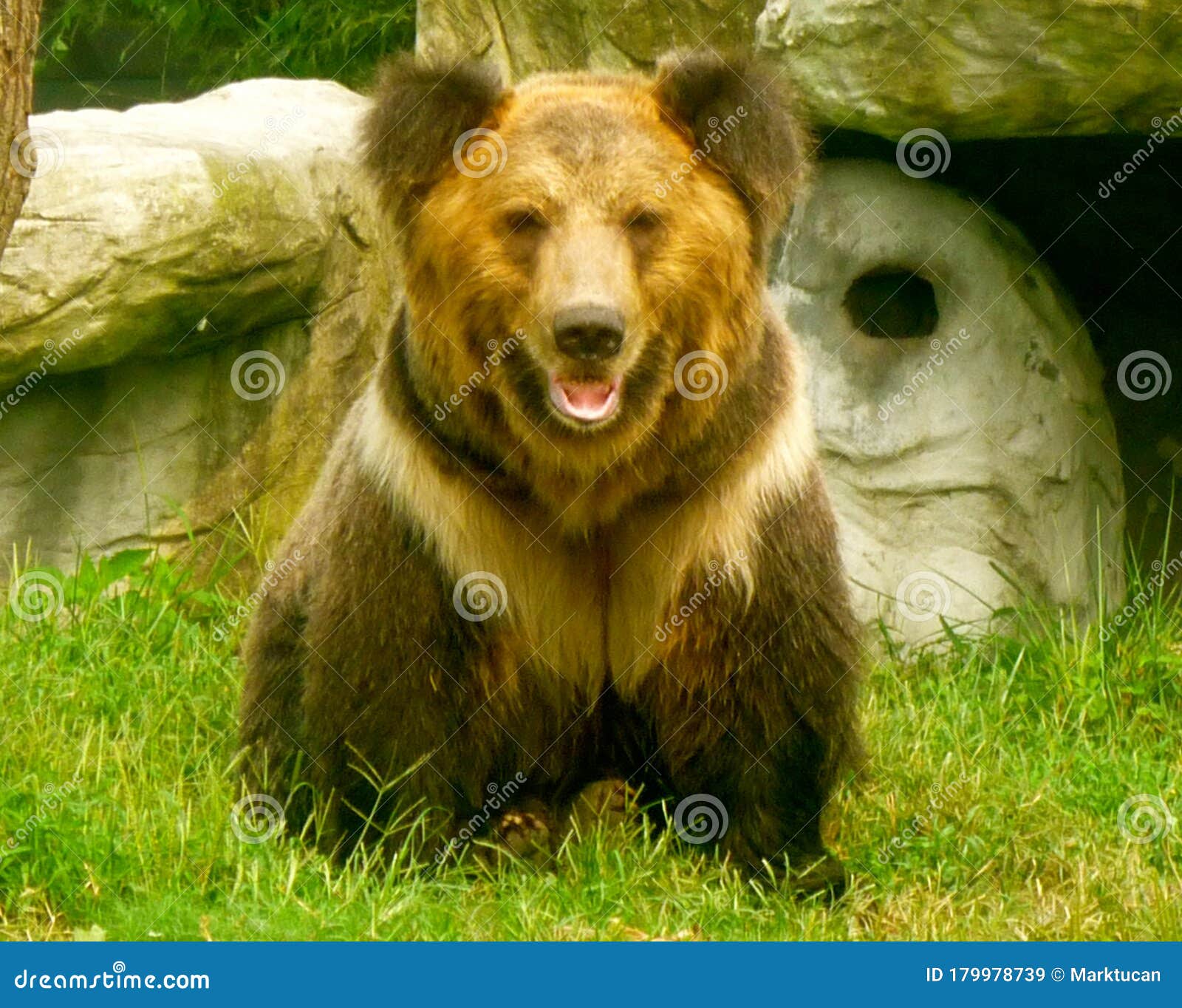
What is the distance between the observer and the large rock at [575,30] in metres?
6.45

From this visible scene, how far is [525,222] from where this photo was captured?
3.92 m

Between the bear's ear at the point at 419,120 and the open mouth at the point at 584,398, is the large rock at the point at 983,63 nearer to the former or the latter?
the bear's ear at the point at 419,120

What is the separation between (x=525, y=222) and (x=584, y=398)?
0.43 metres

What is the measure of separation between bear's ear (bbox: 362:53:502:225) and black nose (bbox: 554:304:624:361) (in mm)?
564

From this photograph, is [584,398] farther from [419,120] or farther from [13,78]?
[13,78]

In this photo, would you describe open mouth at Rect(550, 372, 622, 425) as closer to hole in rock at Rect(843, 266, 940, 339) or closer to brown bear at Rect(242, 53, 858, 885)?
brown bear at Rect(242, 53, 858, 885)

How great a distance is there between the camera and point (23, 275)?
5.97m

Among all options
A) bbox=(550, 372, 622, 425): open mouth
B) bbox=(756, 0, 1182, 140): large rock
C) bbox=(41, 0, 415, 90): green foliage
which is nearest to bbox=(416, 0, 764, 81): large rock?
bbox=(756, 0, 1182, 140): large rock

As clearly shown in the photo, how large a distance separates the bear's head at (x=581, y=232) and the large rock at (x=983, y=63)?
1604 mm

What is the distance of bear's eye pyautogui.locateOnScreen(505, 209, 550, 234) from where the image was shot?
390 centimetres

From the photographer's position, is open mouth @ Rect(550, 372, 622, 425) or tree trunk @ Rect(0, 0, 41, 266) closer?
tree trunk @ Rect(0, 0, 41, 266)

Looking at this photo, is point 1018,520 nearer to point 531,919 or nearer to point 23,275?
point 531,919

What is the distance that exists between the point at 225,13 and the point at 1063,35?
555 centimetres

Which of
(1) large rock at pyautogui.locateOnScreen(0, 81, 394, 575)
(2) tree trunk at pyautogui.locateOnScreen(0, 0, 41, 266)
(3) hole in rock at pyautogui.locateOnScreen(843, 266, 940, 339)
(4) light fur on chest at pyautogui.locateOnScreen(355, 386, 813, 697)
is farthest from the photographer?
(3) hole in rock at pyautogui.locateOnScreen(843, 266, 940, 339)
